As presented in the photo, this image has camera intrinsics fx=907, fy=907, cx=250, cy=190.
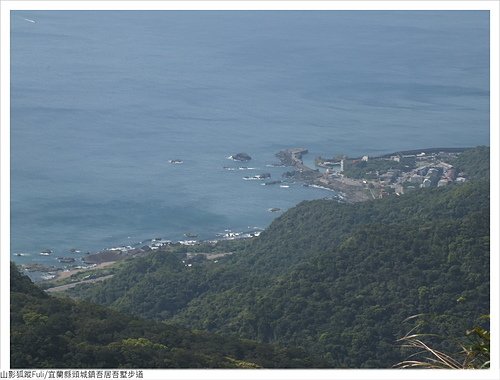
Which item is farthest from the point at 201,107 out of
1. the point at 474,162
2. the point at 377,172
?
the point at 474,162

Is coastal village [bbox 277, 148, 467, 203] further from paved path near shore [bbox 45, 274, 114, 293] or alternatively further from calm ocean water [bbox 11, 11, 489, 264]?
paved path near shore [bbox 45, 274, 114, 293]

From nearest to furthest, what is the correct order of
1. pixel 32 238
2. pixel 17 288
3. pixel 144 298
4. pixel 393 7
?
Answer: 1. pixel 393 7
2. pixel 17 288
3. pixel 144 298
4. pixel 32 238

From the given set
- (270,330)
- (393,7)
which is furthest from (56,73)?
(393,7)

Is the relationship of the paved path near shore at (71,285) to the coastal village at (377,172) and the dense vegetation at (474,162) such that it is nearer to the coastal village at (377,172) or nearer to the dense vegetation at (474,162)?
the coastal village at (377,172)

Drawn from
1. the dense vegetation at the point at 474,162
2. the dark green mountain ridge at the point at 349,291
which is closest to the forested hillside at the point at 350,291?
the dark green mountain ridge at the point at 349,291

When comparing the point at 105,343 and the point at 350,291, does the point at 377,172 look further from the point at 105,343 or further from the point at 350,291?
the point at 105,343

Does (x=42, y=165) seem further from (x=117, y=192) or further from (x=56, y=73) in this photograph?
(x=56, y=73)

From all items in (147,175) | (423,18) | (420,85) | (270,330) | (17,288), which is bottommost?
(270,330)
